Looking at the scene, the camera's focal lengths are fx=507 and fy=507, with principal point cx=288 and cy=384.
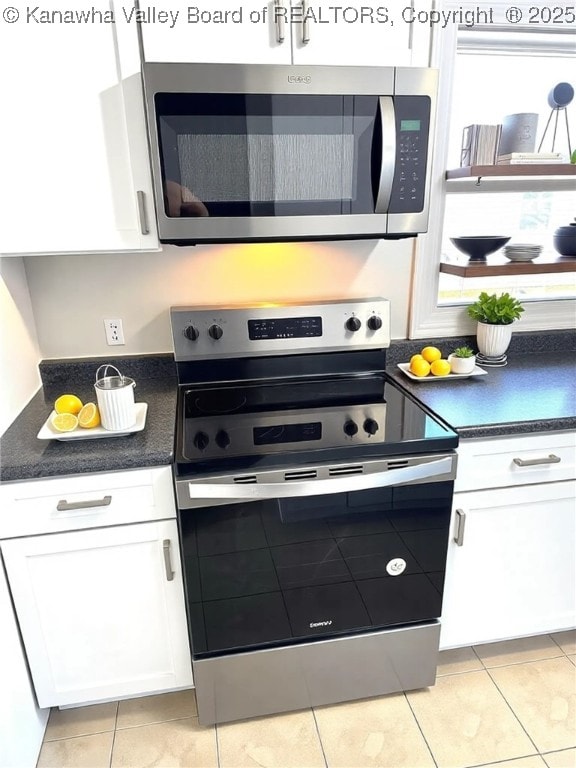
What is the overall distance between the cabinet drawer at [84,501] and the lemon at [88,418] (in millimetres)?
155

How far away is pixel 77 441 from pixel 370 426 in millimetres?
807

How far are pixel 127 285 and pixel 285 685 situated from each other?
1.40 meters

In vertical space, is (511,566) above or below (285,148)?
below

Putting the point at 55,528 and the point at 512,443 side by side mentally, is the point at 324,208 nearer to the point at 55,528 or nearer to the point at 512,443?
the point at 512,443

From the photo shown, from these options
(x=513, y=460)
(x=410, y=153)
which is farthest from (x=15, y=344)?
(x=513, y=460)

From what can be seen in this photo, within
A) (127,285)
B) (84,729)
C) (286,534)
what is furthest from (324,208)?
(84,729)

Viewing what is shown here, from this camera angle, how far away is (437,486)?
4.56ft

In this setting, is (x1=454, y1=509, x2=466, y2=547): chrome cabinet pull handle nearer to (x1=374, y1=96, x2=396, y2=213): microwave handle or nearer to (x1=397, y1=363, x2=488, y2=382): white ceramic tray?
(x1=397, y1=363, x2=488, y2=382): white ceramic tray

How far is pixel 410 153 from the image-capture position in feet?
4.64

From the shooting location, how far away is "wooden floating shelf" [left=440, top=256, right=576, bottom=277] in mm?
1783

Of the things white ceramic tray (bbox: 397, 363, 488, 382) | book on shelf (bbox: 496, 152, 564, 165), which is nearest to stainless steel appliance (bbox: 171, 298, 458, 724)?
white ceramic tray (bbox: 397, 363, 488, 382)

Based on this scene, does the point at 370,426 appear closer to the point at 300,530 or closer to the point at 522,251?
the point at 300,530

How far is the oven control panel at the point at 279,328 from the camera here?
171cm

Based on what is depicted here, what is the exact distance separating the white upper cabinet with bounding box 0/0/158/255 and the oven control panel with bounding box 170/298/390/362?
1.14ft
